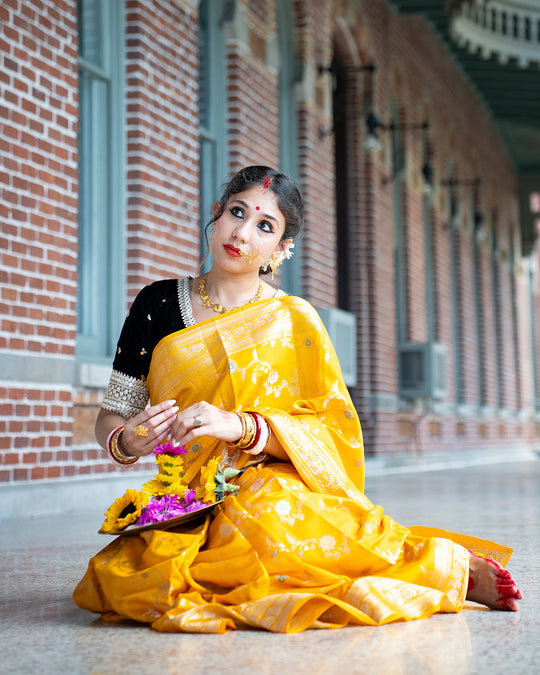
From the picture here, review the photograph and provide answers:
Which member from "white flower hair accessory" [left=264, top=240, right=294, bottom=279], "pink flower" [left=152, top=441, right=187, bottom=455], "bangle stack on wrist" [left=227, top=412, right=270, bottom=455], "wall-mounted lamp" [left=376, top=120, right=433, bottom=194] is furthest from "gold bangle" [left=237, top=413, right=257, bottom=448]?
"wall-mounted lamp" [left=376, top=120, right=433, bottom=194]

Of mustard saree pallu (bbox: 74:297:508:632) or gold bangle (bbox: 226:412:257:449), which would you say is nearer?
mustard saree pallu (bbox: 74:297:508:632)

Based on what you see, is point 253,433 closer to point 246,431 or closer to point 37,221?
point 246,431

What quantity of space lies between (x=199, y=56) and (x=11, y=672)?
6423 mm

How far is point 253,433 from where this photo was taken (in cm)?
264

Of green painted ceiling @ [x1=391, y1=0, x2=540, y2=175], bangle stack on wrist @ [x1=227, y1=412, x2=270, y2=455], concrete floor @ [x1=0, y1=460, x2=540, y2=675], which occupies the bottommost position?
concrete floor @ [x1=0, y1=460, x2=540, y2=675]

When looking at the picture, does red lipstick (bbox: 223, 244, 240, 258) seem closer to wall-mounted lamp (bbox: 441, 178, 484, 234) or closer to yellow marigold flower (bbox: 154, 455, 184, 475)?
yellow marigold flower (bbox: 154, 455, 184, 475)

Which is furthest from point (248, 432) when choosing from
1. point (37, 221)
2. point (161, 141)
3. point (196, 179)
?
point (196, 179)

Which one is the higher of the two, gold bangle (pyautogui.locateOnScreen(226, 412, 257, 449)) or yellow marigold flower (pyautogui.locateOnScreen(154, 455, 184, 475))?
gold bangle (pyautogui.locateOnScreen(226, 412, 257, 449))

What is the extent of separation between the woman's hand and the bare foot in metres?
0.87

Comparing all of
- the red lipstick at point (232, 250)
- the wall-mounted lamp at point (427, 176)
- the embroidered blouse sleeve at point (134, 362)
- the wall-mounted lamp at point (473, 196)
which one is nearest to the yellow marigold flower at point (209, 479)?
the embroidered blouse sleeve at point (134, 362)

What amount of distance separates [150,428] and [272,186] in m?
0.80

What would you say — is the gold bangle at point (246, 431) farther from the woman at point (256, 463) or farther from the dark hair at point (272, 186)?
the dark hair at point (272, 186)

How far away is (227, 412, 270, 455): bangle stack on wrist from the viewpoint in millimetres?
2625

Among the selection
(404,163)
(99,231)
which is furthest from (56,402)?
(404,163)
